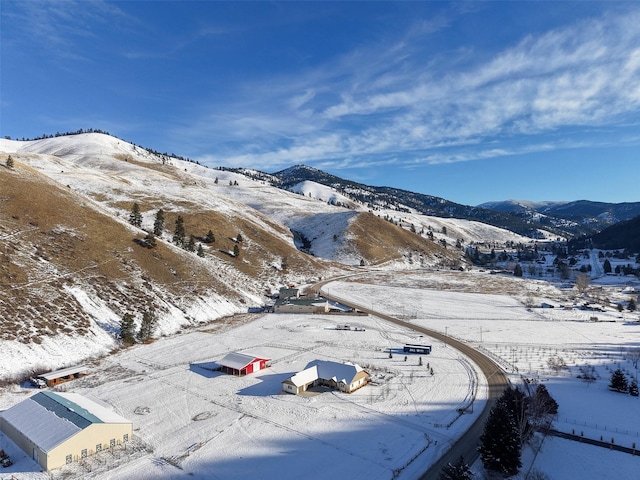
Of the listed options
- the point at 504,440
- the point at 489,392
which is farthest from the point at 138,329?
the point at 504,440

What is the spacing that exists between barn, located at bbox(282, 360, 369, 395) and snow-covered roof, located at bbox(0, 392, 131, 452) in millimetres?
15164

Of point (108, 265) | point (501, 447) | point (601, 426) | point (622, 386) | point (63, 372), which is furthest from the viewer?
point (108, 265)

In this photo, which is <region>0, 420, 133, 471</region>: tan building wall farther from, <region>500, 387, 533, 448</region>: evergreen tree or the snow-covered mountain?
<region>500, 387, 533, 448</region>: evergreen tree

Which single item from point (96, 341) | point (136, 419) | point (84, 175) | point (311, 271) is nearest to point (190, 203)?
point (84, 175)

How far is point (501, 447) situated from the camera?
25719mm

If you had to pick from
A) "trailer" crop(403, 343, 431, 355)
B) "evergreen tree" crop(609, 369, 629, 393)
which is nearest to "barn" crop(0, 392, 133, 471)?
"trailer" crop(403, 343, 431, 355)

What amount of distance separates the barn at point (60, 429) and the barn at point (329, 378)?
587 inches

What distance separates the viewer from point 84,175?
140 m

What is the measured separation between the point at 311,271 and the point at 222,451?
87.3m

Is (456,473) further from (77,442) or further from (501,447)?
(77,442)

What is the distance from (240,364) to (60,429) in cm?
1879

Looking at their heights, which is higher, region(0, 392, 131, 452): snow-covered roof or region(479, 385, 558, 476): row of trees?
region(479, 385, 558, 476): row of trees

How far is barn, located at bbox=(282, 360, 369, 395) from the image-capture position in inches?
1521

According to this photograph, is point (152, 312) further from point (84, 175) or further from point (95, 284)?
point (84, 175)
